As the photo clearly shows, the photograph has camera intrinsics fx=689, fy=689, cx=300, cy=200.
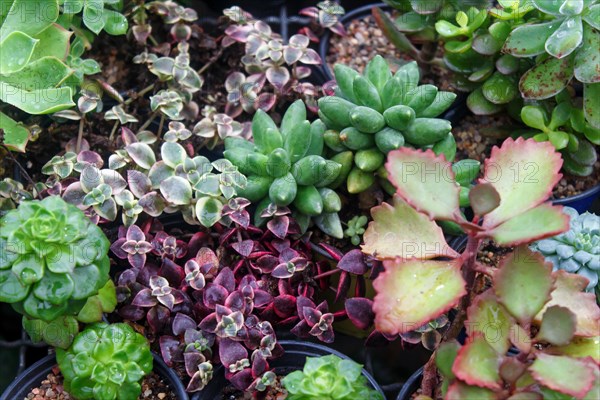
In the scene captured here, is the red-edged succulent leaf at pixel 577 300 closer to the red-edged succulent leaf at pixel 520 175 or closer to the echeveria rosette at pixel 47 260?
the red-edged succulent leaf at pixel 520 175

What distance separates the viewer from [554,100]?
1.55m

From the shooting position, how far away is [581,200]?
4.90 feet

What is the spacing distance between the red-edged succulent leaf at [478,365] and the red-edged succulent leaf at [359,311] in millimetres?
239

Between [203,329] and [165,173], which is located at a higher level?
[165,173]

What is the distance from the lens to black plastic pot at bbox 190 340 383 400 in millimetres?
1240

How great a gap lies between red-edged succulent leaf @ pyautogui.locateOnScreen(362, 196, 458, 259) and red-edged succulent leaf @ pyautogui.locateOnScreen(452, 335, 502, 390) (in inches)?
6.9

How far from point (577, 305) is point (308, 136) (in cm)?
58

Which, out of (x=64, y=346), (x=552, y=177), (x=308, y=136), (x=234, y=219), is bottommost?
(x=64, y=346)

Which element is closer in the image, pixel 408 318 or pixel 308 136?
pixel 408 318

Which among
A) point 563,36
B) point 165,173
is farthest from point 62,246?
point 563,36

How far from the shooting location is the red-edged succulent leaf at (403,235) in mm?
1121

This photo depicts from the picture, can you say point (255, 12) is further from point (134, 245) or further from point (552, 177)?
point (552, 177)

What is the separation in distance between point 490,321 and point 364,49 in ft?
3.22

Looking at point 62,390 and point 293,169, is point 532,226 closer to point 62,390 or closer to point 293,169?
point 293,169
